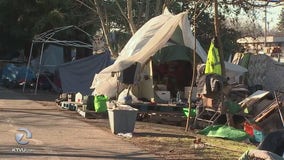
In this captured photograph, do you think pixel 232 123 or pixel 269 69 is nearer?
pixel 232 123

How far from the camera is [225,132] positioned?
42.1 feet

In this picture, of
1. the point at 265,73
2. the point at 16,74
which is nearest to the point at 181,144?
the point at 265,73

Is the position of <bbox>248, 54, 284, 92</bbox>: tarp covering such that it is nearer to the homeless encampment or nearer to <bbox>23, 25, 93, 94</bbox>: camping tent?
the homeless encampment

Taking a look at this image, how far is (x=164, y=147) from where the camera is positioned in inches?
424

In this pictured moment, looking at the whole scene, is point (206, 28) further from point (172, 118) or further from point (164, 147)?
point (164, 147)

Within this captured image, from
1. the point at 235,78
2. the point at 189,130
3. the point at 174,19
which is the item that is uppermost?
the point at 174,19

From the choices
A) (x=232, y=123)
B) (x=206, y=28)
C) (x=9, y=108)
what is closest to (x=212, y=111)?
(x=232, y=123)

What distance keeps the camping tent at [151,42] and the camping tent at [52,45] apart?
6948mm

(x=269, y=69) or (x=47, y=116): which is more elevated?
(x=269, y=69)

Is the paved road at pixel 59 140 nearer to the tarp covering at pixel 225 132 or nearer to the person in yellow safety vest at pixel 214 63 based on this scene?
the tarp covering at pixel 225 132

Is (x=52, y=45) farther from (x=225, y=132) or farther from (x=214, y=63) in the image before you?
(x=225, y=132)

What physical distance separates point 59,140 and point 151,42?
6.65 m

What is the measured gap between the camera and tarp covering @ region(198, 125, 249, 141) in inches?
495

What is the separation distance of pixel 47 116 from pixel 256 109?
243 inches
